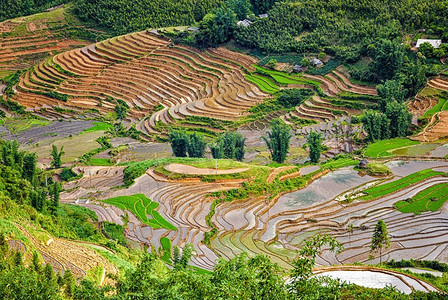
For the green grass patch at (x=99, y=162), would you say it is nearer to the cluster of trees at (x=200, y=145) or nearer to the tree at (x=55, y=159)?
the tree at (x=55, y=159)

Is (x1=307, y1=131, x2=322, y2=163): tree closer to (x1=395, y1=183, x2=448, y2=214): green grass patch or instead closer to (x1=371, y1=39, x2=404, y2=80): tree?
(x1=395, y1=183, x2=448, y2=214): green grass patch

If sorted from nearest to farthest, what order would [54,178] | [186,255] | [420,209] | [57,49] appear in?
[186,255]
[420,209]
[54,178]
[57,49]

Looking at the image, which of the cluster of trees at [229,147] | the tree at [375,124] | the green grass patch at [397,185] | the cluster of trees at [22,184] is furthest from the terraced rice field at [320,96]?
the cluster of trees at [22,184]

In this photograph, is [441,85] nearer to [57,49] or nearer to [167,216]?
[167,216]

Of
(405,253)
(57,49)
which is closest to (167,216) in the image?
(405,253)

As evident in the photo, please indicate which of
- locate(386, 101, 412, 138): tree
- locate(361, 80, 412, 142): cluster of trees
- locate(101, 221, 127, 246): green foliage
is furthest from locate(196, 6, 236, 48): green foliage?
locate(101, 221, 127, 246): green foliage

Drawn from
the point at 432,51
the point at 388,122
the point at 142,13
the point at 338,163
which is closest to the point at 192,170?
the point at 338,163
